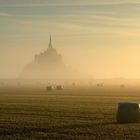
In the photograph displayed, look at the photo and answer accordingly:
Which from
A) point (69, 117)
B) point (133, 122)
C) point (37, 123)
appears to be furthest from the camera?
point (69, 117)

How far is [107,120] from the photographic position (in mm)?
34656

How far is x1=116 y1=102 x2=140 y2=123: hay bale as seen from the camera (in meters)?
33.5

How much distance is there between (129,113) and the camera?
33562mm

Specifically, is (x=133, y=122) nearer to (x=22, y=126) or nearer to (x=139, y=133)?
(x=139, y=133)

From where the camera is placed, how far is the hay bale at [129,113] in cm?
3350

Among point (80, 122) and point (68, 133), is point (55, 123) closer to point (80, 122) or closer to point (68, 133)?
point (80, 122)

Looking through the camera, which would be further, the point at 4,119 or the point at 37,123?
the point at 4,119

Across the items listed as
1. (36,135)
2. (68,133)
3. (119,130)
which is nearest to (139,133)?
(119,130)

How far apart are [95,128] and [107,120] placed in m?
5.52

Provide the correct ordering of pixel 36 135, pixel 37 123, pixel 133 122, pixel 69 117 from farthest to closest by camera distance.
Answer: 1. pixel 69 117
2. pixel 133 122
3. pixel 37 123
4. pixel 36 135

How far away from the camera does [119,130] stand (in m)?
28.5

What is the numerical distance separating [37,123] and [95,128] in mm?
4576

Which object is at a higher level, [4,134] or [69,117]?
[69,117]

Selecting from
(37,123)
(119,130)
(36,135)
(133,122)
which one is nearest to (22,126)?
(37,123)
